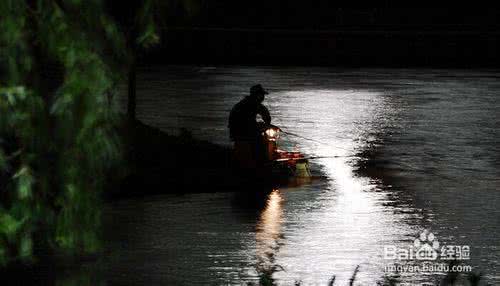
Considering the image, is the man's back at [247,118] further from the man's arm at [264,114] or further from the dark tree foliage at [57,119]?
the dark tree foliage at [57,119]

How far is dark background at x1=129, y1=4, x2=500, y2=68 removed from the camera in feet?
143

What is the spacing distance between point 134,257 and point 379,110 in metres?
15.6

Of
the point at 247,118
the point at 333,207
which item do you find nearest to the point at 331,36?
the point at 247,118

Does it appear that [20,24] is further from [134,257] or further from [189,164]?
[189,164]

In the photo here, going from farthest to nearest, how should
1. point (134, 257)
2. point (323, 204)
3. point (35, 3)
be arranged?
point (323, 204), point (134, 257), point (35, 3)

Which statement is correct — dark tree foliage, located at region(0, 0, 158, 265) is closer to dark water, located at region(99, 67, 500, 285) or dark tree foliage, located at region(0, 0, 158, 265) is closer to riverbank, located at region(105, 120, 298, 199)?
dark water, located at region(99, 67, 500, 285)

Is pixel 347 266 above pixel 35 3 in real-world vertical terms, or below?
below

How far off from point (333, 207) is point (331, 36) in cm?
3540

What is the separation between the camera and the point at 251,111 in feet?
55.6

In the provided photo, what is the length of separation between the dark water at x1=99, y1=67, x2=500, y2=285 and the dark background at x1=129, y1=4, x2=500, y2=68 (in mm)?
11780

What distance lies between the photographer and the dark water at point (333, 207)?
11734 mm

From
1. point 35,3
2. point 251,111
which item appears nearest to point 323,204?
point 251,111

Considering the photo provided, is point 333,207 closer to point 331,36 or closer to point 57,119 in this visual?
point 57,119

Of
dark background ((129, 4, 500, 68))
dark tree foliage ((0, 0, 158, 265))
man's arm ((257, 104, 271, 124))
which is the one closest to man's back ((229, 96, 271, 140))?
man's arm ((257, 104, 271, 124))
